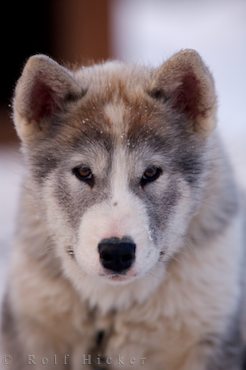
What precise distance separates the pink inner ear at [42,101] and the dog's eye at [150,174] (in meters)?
0.36

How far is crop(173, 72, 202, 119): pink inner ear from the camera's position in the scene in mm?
2684

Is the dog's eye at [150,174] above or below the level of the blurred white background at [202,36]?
below

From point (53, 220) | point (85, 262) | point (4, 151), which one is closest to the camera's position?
point (85, 262)

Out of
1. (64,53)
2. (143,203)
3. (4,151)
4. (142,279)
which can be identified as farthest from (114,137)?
(64,53)

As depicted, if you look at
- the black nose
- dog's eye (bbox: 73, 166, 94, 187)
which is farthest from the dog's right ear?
the black nose

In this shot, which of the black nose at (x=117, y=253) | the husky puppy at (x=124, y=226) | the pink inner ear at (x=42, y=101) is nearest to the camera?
the black nose at (x=117, y=253)

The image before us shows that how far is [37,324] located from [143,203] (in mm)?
633

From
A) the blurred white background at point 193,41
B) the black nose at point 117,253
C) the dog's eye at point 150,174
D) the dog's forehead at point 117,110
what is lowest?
the black nose at point 117,253

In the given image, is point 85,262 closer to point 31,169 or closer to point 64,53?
point 31,169

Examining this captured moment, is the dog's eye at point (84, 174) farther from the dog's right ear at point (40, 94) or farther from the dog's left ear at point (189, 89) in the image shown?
the dog's left ear at point (189, 89)

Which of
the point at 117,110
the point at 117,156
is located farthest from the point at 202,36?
the point at 117,156

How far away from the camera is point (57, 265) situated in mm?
2846

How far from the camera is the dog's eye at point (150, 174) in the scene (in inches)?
100

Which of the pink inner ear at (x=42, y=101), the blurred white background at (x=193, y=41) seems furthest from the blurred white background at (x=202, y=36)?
the pink inner ear at (x=42, y=101)
